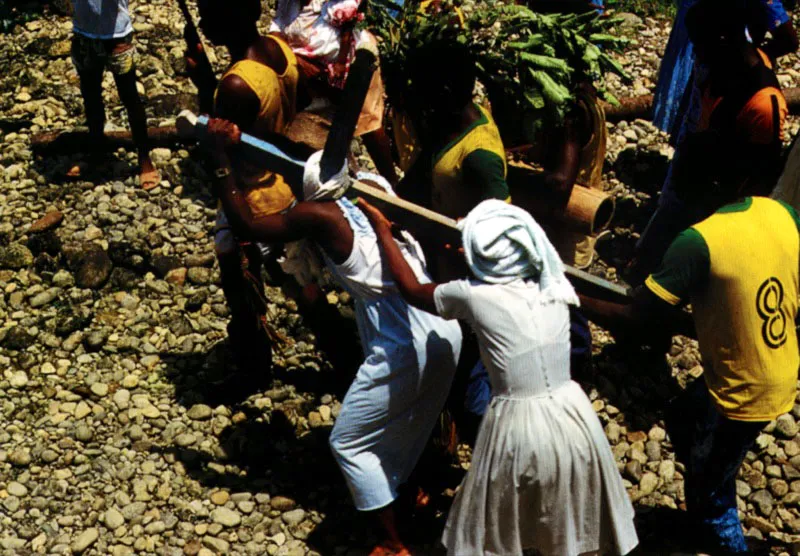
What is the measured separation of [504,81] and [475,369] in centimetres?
138

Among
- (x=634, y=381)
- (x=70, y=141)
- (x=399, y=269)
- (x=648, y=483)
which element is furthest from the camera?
(x=70, y=141)

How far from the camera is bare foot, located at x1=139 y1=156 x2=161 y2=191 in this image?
255 inches

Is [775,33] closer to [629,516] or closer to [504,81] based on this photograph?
[504,81]

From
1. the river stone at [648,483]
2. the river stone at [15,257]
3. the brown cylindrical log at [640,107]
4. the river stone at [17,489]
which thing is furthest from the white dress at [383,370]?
the brown cylindrical log at [640,107]

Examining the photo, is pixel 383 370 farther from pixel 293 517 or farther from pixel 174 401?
pixel 174 401

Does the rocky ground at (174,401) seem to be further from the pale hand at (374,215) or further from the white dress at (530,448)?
the pale hand at (374,215)

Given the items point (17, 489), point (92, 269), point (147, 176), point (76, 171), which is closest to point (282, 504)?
point (17, 489)

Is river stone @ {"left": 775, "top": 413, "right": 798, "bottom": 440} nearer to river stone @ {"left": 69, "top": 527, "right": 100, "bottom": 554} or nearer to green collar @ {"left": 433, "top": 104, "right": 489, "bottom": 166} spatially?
green collar @ {"left": 433, "top": 104, "right": 489, "bottom": 166}

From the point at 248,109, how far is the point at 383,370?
1.35 m

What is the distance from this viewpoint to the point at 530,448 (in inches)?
137

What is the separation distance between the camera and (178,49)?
788 cm

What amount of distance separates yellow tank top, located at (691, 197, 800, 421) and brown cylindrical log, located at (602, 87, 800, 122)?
3.65m

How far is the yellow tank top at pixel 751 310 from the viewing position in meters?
3.58

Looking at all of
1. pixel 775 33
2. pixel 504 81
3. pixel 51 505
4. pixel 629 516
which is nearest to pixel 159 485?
pixel 51 505
